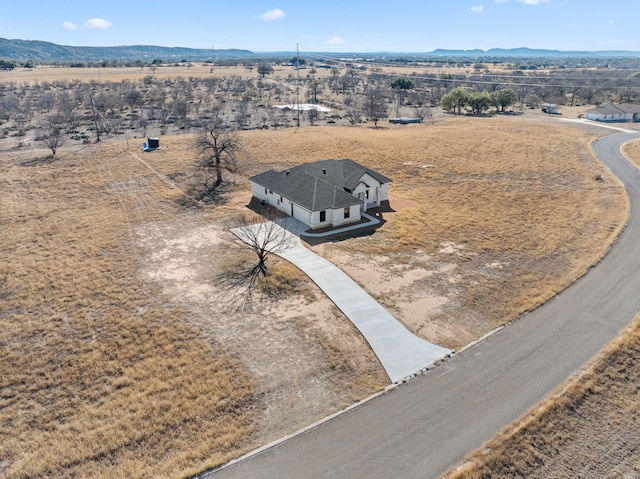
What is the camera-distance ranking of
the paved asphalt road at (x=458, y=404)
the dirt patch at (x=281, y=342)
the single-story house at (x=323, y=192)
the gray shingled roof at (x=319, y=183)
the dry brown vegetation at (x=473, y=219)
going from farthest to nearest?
the gray shingled roof at (x=319, y=183)
the single-story house at (x=323, y=192)
the dry brown vegetation at (x=473, y=219)
the dirt patch at (x=281, y=342)
the paved asphalt road at (x=458, y=404)

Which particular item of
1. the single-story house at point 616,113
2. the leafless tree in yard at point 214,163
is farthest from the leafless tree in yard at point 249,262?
the single-story house at point 616,113

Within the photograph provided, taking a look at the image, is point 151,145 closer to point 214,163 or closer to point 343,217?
point 214,163

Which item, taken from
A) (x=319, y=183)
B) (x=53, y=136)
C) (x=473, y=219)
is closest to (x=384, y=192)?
(x=319, y=183)

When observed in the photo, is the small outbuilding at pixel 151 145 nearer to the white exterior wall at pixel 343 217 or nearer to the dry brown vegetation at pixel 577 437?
the white exterior wall at pixel 343 217

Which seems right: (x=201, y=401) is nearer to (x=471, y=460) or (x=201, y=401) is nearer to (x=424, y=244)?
(x=471, y=460)

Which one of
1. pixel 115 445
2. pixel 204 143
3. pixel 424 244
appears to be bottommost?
pixel 115 445

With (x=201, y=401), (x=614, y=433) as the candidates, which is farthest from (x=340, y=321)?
(x=614, y=433)
